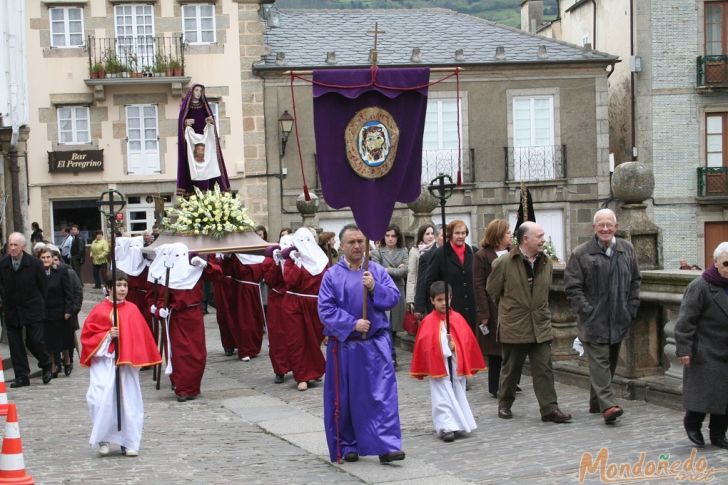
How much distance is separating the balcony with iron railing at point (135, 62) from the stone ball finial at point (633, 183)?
24311 mm

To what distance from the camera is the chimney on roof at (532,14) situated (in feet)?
157

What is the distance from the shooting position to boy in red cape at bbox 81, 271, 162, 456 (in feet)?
36.0

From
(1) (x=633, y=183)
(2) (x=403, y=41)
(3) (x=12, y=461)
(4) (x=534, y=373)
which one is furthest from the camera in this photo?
(2) (x=403, y=41)

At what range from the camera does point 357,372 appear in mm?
10070

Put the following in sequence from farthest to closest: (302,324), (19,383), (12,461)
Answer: (19,383)
(302,324)
(12,461)

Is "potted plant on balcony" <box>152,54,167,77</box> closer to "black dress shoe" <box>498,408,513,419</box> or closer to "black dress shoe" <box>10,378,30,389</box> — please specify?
"black dress shoe" <box>10,378,30,389</box>

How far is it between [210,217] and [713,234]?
988 inches

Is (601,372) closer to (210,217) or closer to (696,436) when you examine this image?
(696,436)

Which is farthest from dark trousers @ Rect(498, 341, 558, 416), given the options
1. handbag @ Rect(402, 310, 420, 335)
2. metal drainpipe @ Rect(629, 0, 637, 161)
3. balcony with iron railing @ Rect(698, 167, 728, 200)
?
balcony with iron railing @ Rect(698, 167, 728, 200)

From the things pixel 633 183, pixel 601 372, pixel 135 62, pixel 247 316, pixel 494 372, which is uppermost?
pixel 135 62

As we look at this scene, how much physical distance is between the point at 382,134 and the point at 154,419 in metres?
4.37

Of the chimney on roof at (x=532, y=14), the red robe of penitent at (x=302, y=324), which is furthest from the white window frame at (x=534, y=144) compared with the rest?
the red robe of penitent at (x=302, y=324)

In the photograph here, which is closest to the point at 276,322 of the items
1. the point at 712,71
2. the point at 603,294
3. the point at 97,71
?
the point at 603,294

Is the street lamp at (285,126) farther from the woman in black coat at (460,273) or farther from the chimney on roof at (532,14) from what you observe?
the woman in black coat at (460,273)
